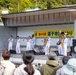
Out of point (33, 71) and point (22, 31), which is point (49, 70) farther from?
point (22, 31)

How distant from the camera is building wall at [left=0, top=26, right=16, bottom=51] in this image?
27.6m

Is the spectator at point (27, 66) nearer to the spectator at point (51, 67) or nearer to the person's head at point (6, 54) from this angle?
the person's head at point (6, 54)

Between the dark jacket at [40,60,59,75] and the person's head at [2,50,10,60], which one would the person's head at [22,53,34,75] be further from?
the dark jacket at [40,60,59,75]

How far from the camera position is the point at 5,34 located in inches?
1094

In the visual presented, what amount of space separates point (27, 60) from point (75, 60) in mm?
→ 716

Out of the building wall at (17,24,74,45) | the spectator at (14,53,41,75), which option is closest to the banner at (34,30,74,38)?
the building wall at (17,24,74,45)

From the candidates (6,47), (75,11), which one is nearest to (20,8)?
(6,47)

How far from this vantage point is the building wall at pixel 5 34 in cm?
2761

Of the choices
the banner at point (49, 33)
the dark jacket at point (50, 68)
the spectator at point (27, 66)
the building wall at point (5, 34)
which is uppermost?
the spectator at point (27, 66)

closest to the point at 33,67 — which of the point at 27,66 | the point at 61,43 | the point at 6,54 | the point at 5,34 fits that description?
the point at 27,66

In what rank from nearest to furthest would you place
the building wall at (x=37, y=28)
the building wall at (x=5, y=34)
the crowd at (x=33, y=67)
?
the crowd at (x=33, y=67)
the building wall at (x=37, y=28)
the building wall at (x=5, y=34)

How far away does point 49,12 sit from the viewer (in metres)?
22.4

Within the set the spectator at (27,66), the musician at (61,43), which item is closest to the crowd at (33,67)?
the spectator at (27,66)

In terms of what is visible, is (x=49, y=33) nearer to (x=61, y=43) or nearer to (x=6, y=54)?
(x=61, y=43)
